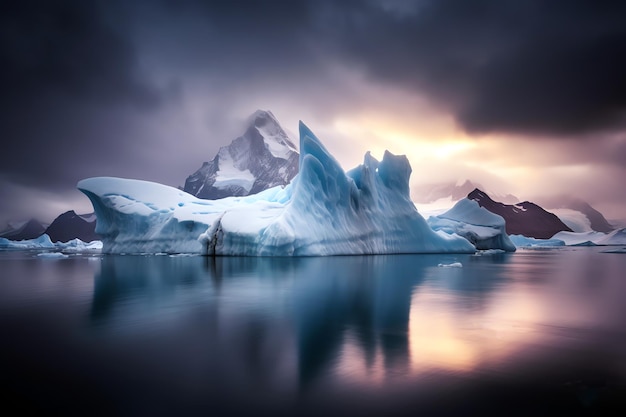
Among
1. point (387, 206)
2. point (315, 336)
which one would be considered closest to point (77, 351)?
point (315, 336)

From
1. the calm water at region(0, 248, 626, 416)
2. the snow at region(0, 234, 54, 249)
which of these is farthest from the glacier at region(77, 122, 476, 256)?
the snow at region(0, 234, 54, 249)

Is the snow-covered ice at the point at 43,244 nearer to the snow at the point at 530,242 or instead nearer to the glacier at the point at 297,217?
the glacier at the point at 297,217

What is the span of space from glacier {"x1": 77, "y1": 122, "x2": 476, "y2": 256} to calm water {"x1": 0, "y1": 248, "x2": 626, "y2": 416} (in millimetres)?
13797

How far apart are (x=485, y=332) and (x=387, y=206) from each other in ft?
73.5

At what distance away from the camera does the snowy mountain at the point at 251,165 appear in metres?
112

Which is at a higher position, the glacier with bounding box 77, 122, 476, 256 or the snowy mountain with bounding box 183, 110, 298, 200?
the snowy mountain with bounding box 183, 110, 298, 200

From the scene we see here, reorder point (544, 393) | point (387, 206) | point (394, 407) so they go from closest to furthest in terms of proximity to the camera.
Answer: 1. point (394, 407)
2. point (544, 393)
3. point (387, 206)

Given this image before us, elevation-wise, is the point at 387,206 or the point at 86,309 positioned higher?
the point at 387,206

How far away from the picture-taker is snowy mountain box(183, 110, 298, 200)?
11156cm

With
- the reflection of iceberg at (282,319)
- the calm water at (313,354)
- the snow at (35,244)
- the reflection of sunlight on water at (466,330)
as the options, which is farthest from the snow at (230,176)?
the reflection of sunlight on water at (466,330)

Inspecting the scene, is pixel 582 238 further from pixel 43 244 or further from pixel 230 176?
pixel 230 176

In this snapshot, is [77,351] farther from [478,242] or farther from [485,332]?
[478,242]

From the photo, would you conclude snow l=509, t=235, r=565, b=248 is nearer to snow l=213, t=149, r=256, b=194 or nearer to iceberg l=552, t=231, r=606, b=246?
iceberg l=552, t=231, r=606, b=246

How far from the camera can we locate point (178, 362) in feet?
12.0
